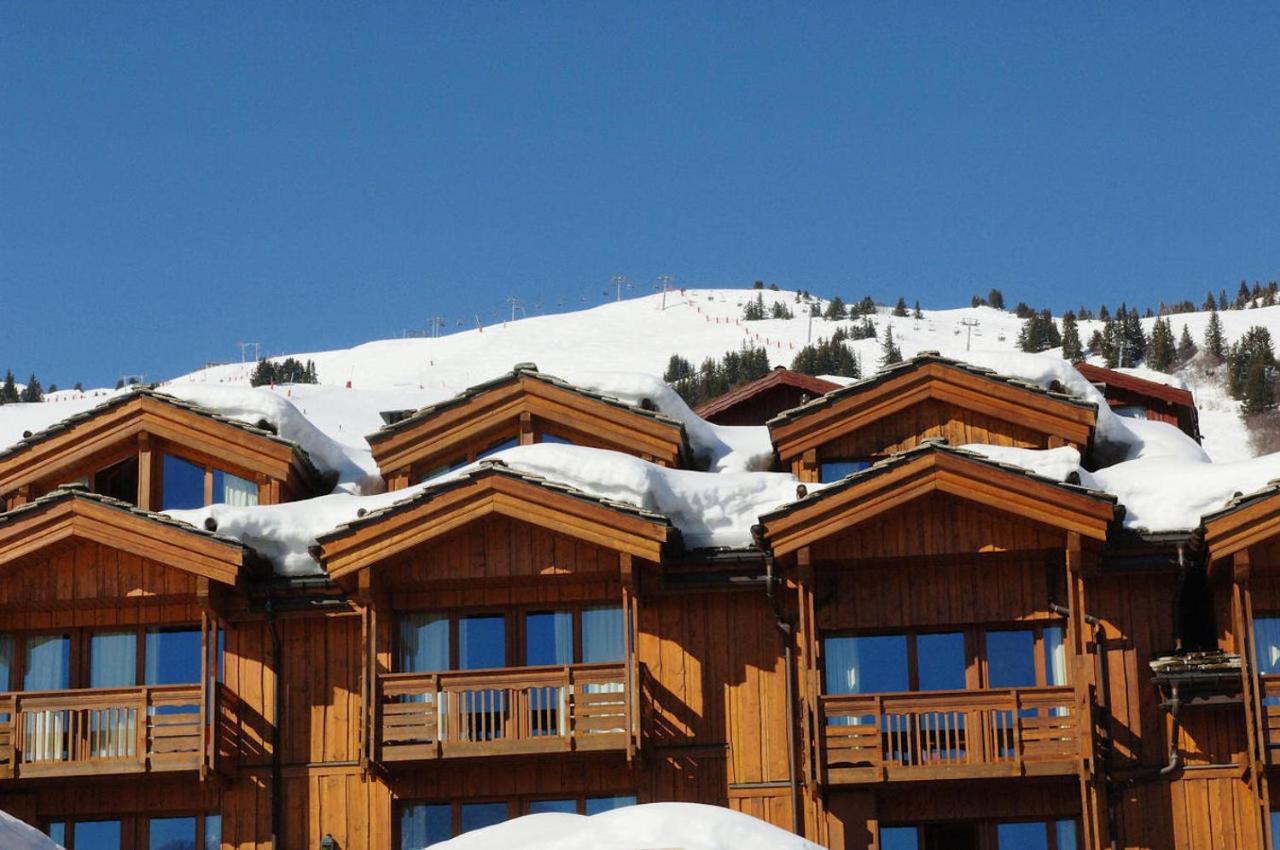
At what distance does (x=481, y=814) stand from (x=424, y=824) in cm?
78

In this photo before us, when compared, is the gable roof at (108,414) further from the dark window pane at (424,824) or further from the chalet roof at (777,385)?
the chalet roof at (777,385)

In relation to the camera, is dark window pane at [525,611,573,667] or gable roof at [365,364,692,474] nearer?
dark window pane at [525,611,573,667]

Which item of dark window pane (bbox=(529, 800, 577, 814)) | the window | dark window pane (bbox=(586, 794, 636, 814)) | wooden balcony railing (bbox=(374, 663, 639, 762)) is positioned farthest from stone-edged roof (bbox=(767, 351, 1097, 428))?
dark window pane (bbox=(529, 800, 577, 814))

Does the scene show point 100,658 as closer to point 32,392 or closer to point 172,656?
point 172,656

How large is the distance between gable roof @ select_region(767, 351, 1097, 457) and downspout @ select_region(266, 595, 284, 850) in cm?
765

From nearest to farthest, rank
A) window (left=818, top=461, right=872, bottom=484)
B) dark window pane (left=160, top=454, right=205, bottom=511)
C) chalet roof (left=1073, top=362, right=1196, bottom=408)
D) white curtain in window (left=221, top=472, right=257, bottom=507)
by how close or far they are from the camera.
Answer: window (left=818, top=461, right=872, bottom=484) < white curtain in window (left=221, top=472, right=257, bottom=507) < dark window pane (left=160, top=454, right=205, bottom=511) < chalet roof (left=1073, top=362, right=1196, bottom=408)

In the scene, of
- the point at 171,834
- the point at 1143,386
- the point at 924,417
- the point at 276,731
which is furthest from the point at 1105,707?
the point at 171,834

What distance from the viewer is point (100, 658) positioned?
3191 centimetres

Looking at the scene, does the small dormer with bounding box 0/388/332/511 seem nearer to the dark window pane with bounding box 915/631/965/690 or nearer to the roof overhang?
the roof overhang

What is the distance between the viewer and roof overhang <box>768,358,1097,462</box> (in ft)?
108

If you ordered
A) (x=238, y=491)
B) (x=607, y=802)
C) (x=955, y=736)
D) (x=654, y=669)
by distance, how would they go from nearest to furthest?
(x=955, y=736)
(x=607, y=802)
(x=654, y=669)
(x=238, y=491)

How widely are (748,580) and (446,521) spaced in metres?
4.18

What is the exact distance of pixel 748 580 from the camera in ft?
101

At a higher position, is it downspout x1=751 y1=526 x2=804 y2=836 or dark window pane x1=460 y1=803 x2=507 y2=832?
downspout x1=751 y1=526 x2=804 y2=836
